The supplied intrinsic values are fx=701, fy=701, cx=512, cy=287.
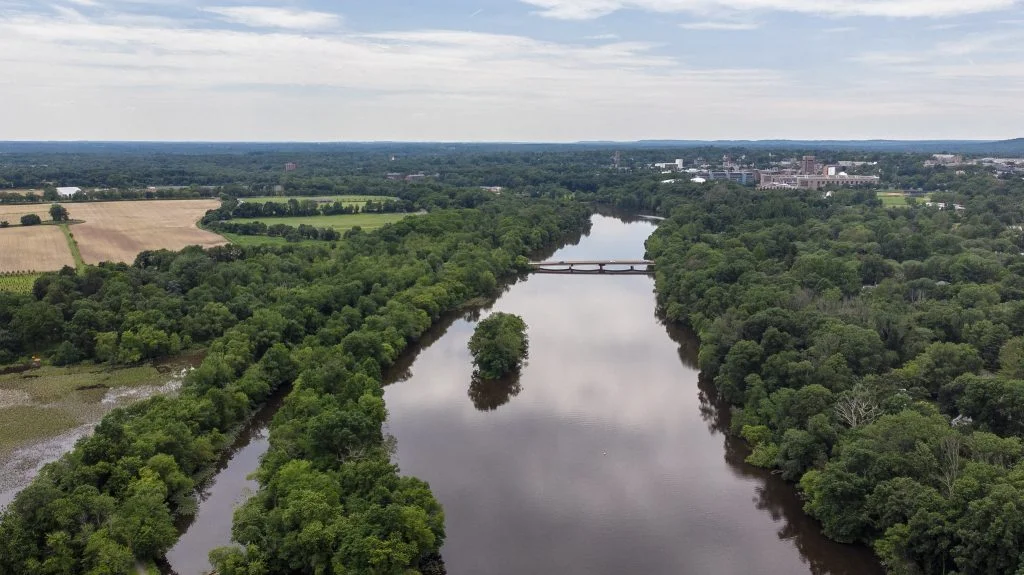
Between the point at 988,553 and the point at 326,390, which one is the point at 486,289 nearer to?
the point at 326,390

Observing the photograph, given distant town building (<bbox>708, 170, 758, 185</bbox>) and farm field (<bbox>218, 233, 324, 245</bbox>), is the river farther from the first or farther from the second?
distant town building (<bbox>708, 170, 758, 185</bbox>)

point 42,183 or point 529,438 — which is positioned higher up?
point 42,183

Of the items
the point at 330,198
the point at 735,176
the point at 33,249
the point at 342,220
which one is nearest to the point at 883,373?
the point at 33,249

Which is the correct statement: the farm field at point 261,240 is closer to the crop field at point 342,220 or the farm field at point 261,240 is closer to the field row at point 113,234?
the field row at point 113,234

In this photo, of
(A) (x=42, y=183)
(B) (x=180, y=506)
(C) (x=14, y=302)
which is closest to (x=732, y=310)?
(B) (x=180, y=506)

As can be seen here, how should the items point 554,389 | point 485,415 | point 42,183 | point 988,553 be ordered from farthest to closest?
point 42,183
point 554,389
point 485,415
point 988,553

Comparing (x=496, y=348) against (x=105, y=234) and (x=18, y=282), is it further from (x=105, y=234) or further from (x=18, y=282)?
(x=105, y=234)
